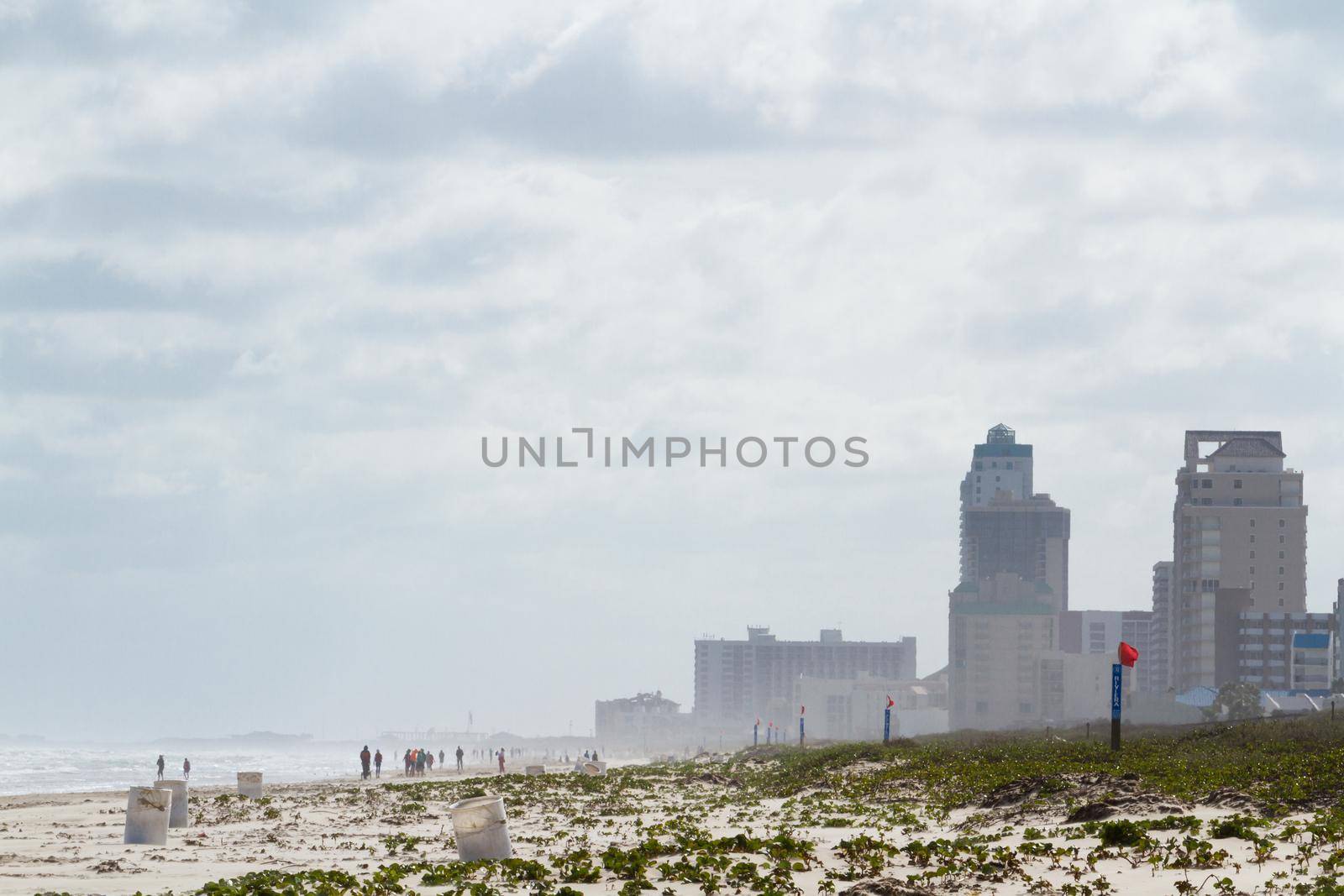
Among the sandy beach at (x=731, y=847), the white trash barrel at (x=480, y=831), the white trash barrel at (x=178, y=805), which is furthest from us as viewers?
the white trash barrel at (x=178, y=805)

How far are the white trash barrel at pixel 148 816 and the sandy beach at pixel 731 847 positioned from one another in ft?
2.00

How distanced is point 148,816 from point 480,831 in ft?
34.0

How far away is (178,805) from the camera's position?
36.7 metres

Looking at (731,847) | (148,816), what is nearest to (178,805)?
(148,816)

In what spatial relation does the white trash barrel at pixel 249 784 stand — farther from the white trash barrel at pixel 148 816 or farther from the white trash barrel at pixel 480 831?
the white trash barrel at pixel 480 831

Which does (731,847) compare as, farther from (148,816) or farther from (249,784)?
(249,784)

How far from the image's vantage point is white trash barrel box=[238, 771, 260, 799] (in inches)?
2125

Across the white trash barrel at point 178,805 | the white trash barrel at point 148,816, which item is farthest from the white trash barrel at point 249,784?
the white trash barrel at point 148,816

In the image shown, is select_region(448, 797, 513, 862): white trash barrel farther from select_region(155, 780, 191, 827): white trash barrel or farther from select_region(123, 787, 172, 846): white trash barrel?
select_region(155, 780, 191, 827): white trash barrel

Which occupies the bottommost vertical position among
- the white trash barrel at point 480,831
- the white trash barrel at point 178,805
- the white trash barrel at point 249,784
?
the white trash barrel at point 249,784

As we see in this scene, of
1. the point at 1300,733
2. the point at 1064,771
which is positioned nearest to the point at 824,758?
the point at 1300,733

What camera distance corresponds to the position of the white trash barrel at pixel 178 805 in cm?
3634

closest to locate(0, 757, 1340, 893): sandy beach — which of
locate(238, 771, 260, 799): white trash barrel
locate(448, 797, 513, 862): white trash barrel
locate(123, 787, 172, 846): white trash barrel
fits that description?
locate(123, 787, 172, 846): white trash barrel

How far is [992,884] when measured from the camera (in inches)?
776
